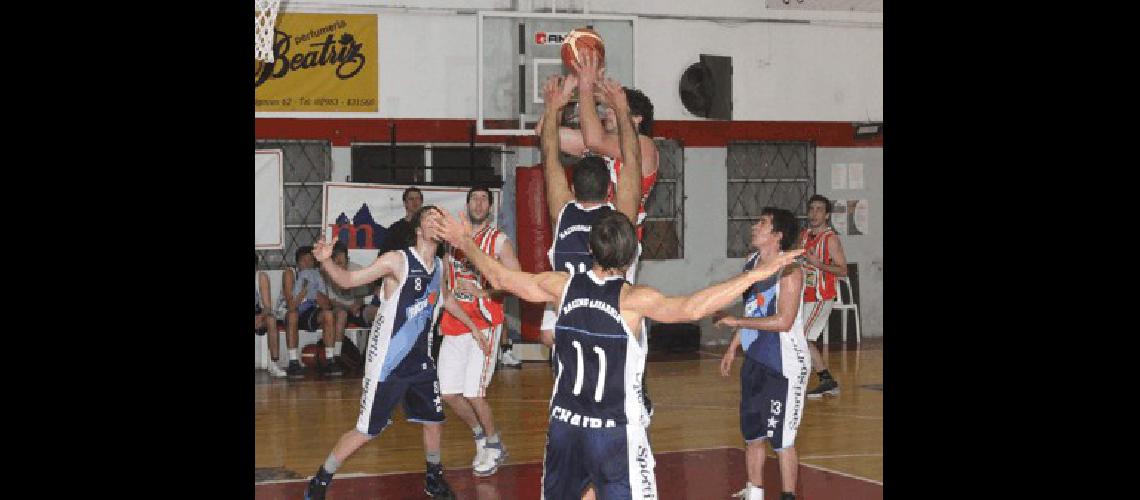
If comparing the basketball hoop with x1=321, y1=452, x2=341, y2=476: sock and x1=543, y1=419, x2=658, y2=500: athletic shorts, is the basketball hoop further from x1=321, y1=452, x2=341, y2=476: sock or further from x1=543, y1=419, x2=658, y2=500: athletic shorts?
x1=543, y1=419, x2=658, y2=500: athletic shorts

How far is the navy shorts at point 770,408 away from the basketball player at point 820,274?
5.18 metres

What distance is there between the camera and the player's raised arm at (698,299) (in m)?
A: 4.24

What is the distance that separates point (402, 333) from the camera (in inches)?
274

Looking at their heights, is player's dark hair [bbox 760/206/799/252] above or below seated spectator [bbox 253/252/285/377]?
above

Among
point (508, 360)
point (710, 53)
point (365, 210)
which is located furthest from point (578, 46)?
point (710, 53)

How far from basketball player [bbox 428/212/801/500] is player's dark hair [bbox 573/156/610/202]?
1.09 metres

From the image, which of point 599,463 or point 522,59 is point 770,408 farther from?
point 522,59

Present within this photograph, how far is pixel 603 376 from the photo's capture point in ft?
15.0

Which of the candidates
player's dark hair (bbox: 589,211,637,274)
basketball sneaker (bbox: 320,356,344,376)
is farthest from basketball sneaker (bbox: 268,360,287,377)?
player's dark hair (bbox: 589,211,637,274)

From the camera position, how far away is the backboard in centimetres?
1509

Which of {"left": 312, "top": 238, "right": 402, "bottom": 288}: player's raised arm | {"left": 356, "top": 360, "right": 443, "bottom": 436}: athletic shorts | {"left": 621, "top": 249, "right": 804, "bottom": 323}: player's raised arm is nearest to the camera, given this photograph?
{"left": 621, "top": 249, "right": 804, "bottom": 323}: player's raised arm
